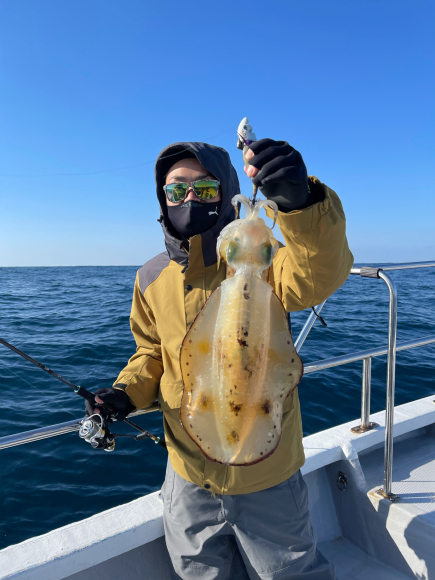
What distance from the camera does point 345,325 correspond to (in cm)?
1402

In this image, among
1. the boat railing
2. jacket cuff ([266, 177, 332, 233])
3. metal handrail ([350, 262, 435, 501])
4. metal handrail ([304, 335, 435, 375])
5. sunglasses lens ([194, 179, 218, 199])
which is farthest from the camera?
metal handrail ([304, 335, 435, 375])

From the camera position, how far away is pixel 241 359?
147cm

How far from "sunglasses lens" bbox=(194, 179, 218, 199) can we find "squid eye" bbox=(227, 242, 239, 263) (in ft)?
2.84

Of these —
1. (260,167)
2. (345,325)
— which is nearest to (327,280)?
(260,167)

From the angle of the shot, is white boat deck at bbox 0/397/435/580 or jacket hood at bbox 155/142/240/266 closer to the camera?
jacket hood at bbox 155/142/240/266

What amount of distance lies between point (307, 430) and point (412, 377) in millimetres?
3975

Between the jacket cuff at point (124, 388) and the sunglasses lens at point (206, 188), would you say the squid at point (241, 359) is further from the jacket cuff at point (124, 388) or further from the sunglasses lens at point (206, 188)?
the jacket cuff at point (124, 388)

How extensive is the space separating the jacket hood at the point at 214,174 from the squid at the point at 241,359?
763 millimetres

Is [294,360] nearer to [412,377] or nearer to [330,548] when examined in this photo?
[330,548]

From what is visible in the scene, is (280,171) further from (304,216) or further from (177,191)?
(177,191)

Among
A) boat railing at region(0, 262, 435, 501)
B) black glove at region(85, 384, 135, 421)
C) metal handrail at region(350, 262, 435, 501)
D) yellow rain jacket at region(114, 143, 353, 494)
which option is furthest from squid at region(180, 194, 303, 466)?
metal handrail at region(350, 262, 435, 501)

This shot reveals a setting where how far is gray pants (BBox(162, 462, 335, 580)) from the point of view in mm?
2133

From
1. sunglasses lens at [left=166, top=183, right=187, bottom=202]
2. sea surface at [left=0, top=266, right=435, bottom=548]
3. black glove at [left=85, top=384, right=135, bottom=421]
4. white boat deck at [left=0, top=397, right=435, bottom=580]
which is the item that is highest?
sunglasses lens at [left=166, top=183, right=187, bottom=202]

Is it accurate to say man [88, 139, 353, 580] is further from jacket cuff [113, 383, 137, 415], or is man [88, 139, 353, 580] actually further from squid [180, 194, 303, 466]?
squid [180, 194, 303, 466]
